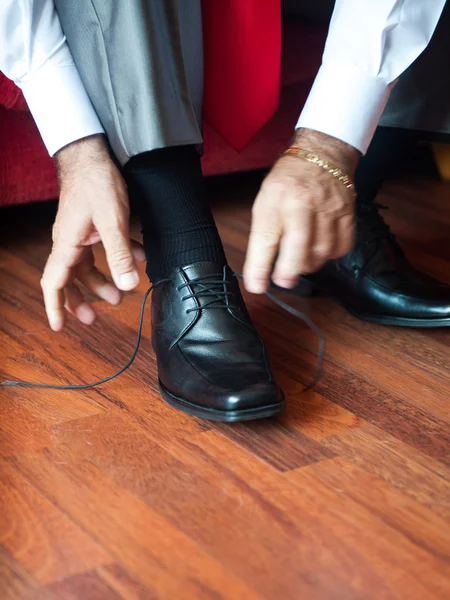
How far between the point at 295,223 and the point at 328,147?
Result: 164mm

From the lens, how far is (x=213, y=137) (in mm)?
1513

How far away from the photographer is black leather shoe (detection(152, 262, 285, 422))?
79cm

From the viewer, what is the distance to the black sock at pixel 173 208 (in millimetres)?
893

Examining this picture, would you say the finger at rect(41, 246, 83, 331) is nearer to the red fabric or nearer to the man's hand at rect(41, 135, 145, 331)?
the man's hand at rect(41, 135, 145, 331)

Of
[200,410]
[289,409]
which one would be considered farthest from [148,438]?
[289,409]

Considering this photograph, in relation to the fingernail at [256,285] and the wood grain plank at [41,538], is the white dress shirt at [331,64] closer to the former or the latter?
the fingernail at [256,285]

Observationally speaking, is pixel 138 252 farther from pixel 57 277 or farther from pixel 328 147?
pixel 328 147

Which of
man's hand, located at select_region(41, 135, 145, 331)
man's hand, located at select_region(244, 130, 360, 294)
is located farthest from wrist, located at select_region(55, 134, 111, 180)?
man's hand, located at select_region(244, 130, 360, 294)

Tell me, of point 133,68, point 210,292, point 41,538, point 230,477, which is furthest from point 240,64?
point 41,538

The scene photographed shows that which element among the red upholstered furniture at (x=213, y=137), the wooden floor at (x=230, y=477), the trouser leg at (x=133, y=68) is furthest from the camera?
the red upholstered furniture at (x=213, y=137)

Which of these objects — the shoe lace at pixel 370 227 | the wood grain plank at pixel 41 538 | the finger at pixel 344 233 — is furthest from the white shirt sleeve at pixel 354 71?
the wood grain plank at pixel 41 538

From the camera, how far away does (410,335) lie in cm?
107

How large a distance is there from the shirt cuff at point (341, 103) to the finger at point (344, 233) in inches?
4.9

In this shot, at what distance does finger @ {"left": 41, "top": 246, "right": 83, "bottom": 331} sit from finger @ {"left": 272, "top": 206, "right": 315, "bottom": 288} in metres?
0.24
